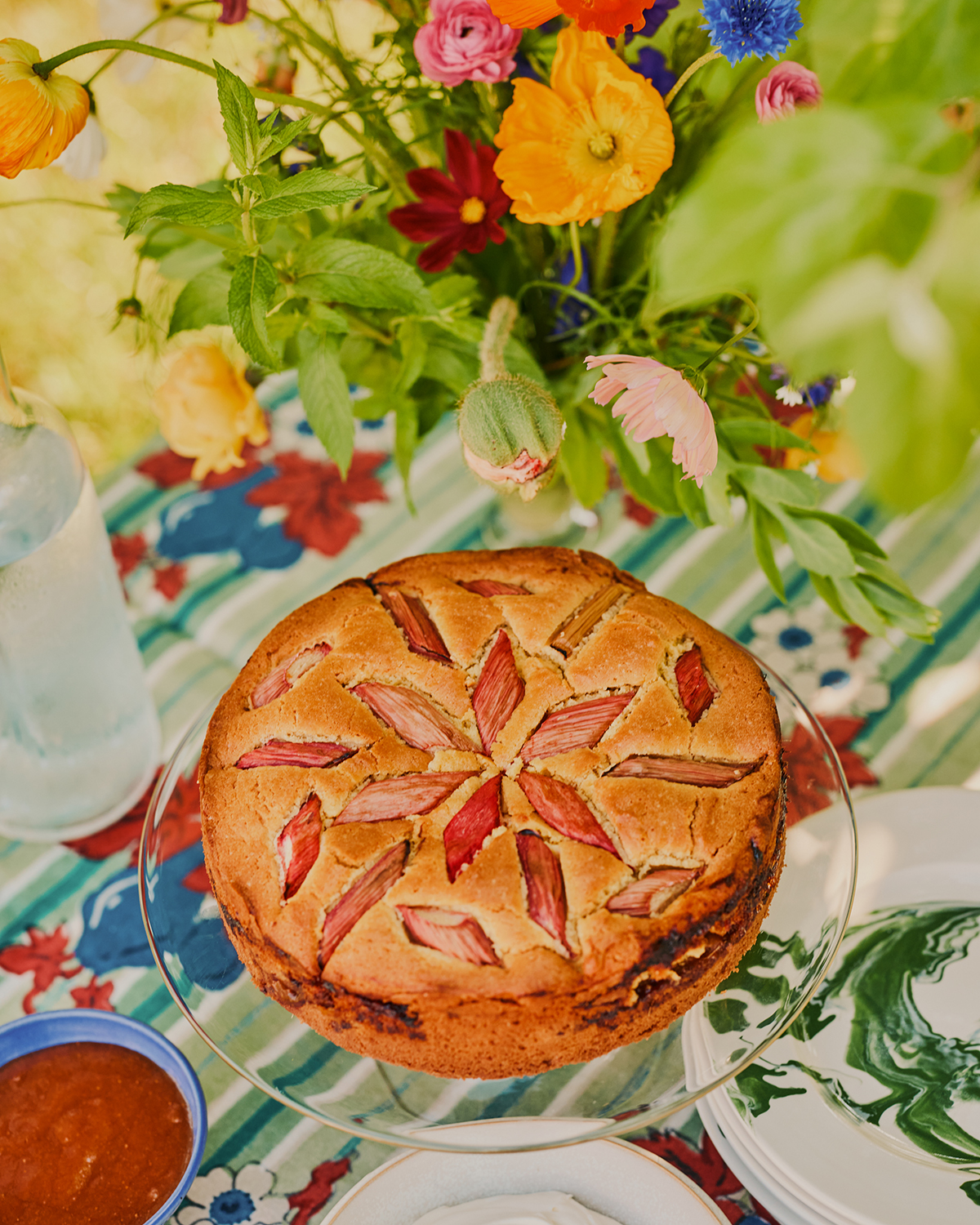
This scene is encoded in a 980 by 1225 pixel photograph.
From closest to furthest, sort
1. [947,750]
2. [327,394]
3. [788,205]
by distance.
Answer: [788,205] → [327,394] → [947,750]

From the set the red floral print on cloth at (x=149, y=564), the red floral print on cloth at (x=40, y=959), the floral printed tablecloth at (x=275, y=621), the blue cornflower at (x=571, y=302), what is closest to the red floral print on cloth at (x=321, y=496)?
the floral printed tablecloth at (x=275, y=621)

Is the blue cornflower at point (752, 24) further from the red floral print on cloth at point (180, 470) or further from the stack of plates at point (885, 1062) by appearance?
the red floral print on cloth at point (180, 470)

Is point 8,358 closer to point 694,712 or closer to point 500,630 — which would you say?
point 500,630

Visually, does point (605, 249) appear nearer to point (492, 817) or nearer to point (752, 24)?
Answer: point (752, 24)

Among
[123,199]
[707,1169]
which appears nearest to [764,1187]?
[707,1169]

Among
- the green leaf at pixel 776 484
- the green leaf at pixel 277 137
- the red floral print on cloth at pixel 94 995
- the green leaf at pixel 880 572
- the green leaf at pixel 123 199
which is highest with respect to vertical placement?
the green leaf at pixel 277 137

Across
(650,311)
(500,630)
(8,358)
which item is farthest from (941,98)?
(8,358)

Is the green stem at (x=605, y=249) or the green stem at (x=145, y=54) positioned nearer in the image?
the green stem at (x=145, y=54)
